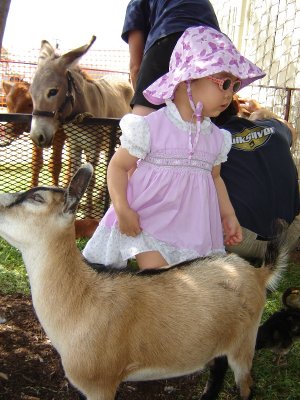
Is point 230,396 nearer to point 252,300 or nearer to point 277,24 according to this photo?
point 252,300

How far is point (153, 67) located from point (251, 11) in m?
5.59

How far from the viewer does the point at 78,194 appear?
2084mm

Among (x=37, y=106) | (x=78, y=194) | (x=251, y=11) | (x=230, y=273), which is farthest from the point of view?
(x=251, y=11)

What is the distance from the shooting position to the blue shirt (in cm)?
308

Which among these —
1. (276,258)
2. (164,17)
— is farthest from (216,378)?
(164,17)

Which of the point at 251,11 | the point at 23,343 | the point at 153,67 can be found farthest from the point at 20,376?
the point at 251,11

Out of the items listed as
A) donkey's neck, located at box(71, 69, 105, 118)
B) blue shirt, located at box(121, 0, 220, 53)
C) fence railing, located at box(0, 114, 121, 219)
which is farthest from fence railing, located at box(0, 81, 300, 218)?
blue shirt, located at box(121, 0, 220, 53)

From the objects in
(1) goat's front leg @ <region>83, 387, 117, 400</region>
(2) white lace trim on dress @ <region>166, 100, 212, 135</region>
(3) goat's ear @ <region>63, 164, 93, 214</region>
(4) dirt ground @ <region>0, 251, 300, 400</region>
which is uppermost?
(2) white lace trim on dress @ <region>166, 100, 212, 135</region>

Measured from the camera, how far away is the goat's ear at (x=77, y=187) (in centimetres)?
206

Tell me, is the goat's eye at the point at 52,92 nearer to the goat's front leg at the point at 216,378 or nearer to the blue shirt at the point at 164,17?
the blue shirt at the point at 164,17

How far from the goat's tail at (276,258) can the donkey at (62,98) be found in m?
2.50

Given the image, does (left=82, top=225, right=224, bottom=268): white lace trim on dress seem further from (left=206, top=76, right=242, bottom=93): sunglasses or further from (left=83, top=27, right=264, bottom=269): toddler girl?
A: (left=206, top=76, right=242, bottom=93): sunglasses

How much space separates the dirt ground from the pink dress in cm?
80

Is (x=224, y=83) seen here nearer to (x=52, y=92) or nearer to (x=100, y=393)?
(x=100, y=393)
